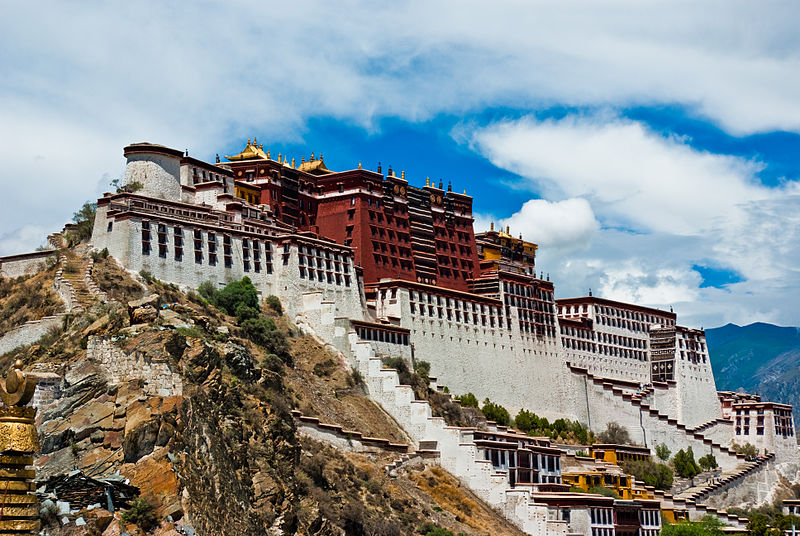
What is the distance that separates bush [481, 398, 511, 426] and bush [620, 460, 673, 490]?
9096mm

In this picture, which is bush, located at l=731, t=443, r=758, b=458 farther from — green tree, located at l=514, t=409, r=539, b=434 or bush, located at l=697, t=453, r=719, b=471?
green tree, located at l=514, t=409, r=539, b=434

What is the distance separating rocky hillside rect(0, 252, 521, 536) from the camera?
45375 mm

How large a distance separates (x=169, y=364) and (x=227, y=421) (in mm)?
4142

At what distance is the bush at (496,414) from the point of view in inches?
3278

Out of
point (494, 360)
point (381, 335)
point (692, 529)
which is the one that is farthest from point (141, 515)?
point (494, 360)

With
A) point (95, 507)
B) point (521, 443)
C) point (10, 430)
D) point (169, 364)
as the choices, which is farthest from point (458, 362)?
point (10, 430)

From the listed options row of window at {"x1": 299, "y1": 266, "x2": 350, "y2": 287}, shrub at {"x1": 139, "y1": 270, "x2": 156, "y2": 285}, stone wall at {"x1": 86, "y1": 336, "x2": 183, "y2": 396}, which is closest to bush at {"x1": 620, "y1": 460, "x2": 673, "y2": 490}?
row of window at {"x1": 299, "y1": 266, "x2": 350, "y2": 287}

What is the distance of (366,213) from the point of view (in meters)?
91.4

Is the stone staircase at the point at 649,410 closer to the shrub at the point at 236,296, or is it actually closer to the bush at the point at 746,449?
the bush at the point at 746,449

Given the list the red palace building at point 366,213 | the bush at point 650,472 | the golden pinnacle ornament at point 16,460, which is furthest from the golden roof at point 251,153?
the golden pinnacle ornament at point 16,460

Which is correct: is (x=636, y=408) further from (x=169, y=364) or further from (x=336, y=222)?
(x=169, y=364)

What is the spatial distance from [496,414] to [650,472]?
1269cm

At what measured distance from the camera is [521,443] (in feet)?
240

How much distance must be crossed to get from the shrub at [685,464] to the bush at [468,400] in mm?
18594
